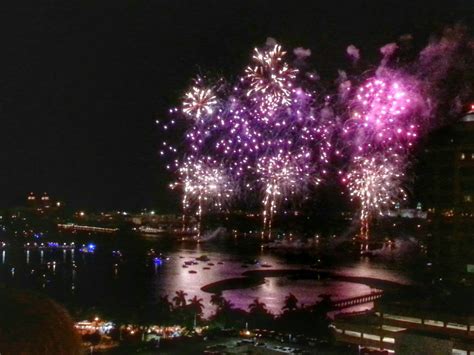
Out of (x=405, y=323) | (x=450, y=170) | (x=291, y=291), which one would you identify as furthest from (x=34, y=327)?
(x=291, y=291)

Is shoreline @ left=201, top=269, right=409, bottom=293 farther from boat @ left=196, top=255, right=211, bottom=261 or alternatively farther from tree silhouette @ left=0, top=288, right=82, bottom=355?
tree silhouette @ left=0, top=288, right=82, bottom=355

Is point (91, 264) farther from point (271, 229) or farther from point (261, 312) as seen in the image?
point (261, 312)

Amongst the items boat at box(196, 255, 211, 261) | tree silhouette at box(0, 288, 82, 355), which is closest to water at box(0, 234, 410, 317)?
boat at box(196, 255, 211, 261)

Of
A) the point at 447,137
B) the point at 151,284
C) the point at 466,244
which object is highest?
the point at 447,137

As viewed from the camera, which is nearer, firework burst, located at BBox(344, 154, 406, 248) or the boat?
firework burst, located at BBox(344, 154, 406, 248)

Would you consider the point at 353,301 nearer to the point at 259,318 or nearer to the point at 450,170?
the point at 450,170

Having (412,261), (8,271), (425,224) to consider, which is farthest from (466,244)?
(8,271)

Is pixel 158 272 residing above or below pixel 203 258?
below

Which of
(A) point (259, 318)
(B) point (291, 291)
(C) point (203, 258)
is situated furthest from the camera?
(C) point (203, 258)
